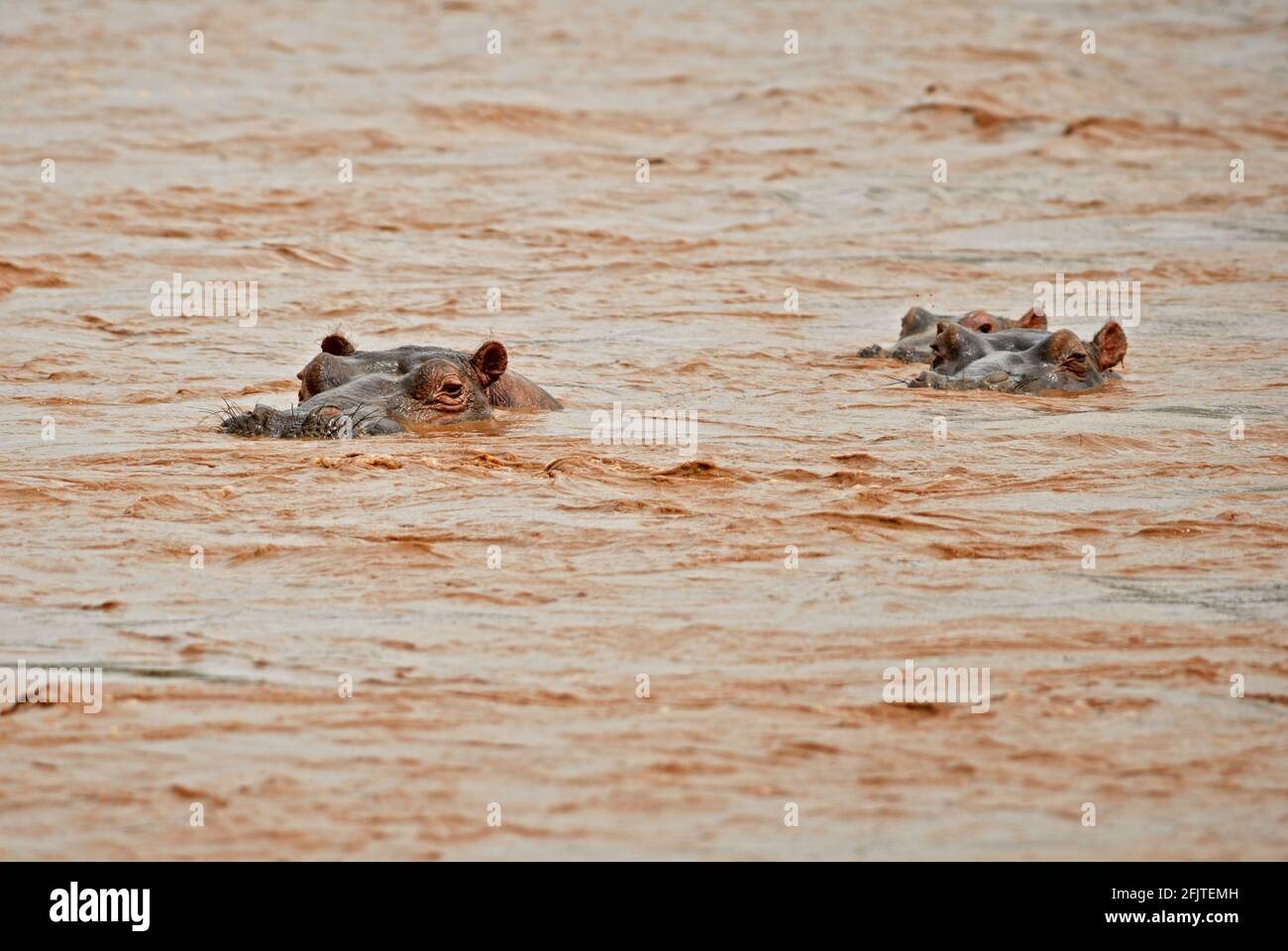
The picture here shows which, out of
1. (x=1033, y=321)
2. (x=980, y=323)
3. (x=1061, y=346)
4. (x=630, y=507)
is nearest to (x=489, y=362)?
(x=630, y=507)

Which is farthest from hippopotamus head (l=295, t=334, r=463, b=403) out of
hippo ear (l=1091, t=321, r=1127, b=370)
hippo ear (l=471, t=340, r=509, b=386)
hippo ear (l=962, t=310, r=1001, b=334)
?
hippo ear (l=1091, t=321, r=1127, b=370)

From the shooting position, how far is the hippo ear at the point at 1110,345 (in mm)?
11859

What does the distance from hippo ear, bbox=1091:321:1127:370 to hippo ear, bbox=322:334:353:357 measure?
451cm

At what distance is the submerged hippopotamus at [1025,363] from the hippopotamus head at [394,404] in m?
2.84

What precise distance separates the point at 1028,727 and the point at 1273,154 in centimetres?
1790

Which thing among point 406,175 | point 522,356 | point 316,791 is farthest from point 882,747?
point 406,175

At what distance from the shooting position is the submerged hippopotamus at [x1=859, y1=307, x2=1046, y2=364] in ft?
41.8

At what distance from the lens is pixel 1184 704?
227 inches

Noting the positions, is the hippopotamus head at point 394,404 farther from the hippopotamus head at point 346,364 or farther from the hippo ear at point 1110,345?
the hippo ear at point 1110,345

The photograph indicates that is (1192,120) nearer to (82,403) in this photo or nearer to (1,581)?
(82,403)

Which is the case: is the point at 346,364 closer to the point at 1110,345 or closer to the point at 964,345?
the point at 964,345

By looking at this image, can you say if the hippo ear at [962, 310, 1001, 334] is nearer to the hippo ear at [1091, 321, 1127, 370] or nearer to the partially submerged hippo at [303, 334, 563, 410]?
the hippo ear at [1091, 321, 1127, 370]

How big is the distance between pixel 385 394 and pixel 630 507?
Result: 87.9 inches

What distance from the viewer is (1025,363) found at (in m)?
11.7
